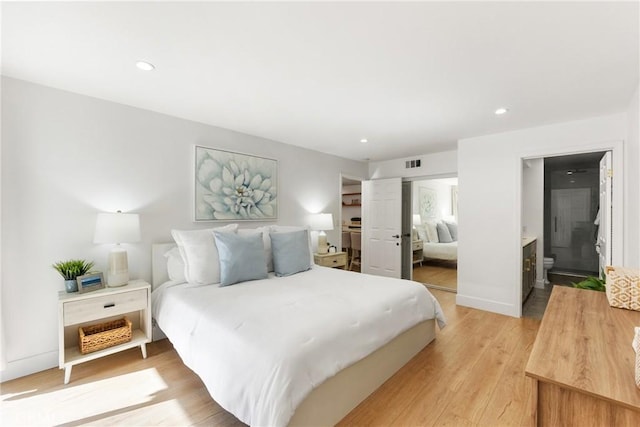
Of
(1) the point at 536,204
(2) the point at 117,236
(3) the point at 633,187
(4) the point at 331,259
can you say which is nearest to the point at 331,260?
(4) the point at 331,259

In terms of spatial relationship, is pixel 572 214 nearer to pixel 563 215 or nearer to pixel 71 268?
pixel 563 215

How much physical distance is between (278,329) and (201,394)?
95cm

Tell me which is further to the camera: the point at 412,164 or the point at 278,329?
the point at 412,164

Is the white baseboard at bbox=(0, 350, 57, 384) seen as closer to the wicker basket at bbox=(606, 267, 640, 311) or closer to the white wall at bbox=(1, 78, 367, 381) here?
the white wall at bbox=(1, 78, 367, 381)

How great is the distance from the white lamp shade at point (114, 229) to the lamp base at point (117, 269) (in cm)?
20

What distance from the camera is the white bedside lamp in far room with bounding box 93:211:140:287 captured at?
233 centimetres

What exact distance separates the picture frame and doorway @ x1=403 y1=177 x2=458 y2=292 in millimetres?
5070

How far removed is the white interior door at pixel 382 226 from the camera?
4.92 m

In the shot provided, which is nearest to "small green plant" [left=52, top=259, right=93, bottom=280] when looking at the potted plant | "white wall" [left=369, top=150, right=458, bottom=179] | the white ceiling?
the potted plant

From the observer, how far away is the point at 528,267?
13.8 feet

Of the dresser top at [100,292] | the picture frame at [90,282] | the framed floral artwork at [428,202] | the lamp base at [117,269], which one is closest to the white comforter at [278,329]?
the dresser top at [100,292]

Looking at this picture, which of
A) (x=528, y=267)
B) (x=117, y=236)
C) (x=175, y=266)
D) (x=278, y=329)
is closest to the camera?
(x=278, y=329)

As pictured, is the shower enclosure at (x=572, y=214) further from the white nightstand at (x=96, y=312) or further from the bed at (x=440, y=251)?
the white nightstand at (x=96, y=312)

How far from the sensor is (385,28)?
61.2 inches
